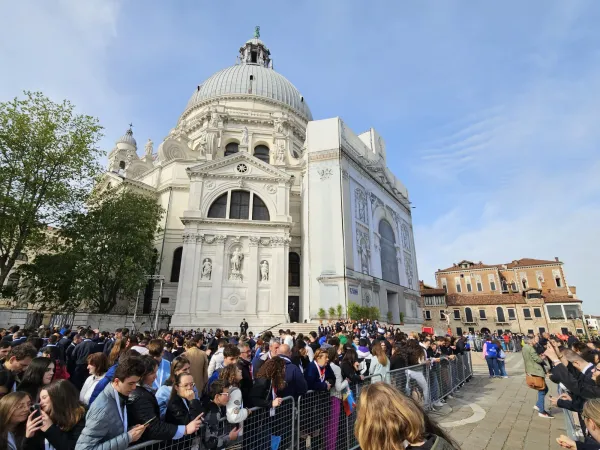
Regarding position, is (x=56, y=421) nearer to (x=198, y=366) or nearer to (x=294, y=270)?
(x=198, y=366)

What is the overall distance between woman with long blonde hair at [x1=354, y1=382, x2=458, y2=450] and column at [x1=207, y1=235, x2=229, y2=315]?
2210 cm

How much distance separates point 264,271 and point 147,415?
21.5 metres

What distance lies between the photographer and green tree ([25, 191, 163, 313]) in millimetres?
20500

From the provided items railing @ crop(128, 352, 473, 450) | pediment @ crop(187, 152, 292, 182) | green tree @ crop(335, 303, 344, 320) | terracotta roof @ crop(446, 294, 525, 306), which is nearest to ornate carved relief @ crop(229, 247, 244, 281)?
pediment @ crop(187, 152, 292, 182)

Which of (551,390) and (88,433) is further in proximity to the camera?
(551,390)

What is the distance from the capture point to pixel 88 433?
96.8 inches

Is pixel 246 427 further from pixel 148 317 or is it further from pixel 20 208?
pixel 148 317

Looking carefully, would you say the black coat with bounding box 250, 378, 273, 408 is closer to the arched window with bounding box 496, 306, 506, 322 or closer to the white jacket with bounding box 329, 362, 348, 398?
the white jacket with bounding box 329, 362, 348, 398

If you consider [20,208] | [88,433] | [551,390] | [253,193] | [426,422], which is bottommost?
[551,390]

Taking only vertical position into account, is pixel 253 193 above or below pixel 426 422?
above

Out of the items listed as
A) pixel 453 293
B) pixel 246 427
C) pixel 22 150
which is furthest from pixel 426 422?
pixel 453 293

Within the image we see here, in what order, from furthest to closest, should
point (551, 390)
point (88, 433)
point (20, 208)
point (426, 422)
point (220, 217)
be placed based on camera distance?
1. point (220, 217)
2. point (20, 208)
3. point (551, 390)
4. point (88, 433)
5. point (426, 422)

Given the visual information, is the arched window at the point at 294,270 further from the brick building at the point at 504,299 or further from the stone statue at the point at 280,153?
the brick building at the point at 504,299

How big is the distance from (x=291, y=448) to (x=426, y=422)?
10.5 feet
